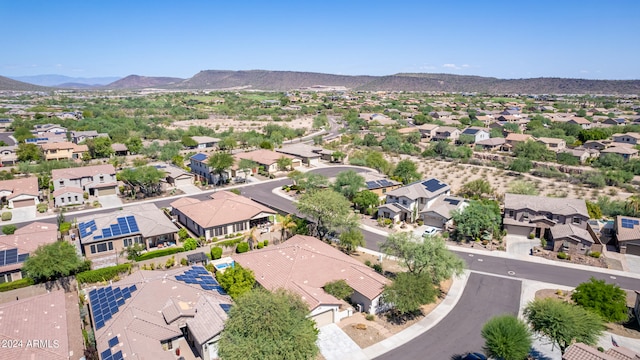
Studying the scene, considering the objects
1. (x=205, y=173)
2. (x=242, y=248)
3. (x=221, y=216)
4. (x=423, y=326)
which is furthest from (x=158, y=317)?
(x=205, y=173)

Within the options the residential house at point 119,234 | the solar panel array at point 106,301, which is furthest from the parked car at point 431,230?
the solar panel array at point 106,301

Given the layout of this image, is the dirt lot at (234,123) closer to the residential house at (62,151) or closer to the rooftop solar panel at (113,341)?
the residential house at (62,151)

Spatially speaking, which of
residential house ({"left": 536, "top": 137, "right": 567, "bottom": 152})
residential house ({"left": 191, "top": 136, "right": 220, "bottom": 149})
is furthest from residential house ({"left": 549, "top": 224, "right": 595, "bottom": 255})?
residential house ({"left": 191, "top": 136, "right": 220, "bottom": 149})

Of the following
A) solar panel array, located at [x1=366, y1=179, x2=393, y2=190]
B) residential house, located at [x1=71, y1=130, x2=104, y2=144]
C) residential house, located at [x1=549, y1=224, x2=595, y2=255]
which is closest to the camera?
residential house, located at [x1=549, y1=224, x2=595, y2=255]

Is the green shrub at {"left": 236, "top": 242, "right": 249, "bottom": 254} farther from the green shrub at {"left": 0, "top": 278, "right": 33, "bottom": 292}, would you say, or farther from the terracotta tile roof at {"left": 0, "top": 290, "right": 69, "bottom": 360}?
the green shrub at {"left": 0, "top": 278, "right": 33, "bottom": 292}

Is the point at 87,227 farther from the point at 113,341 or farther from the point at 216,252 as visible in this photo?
the point at 113,341

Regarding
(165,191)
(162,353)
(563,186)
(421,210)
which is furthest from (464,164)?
(162,353)

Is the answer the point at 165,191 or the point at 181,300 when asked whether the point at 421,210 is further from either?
the point at 165,191
